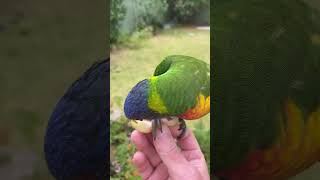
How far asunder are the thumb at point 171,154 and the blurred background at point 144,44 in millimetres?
47

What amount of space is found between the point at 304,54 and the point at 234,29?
0.16 m

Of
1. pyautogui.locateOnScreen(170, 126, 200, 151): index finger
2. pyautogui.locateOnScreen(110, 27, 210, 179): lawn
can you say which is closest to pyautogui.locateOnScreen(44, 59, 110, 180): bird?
pyautogui.locateOnScreen(110, 27, 210, 179): lawn

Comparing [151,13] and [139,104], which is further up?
[151,13]

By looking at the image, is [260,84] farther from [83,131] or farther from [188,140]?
[83,131]

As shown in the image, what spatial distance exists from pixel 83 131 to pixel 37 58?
0.62 ft

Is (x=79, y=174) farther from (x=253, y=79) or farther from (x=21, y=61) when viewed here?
(x=253, y=79)

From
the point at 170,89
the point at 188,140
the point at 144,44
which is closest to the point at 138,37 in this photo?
the point at 144,44

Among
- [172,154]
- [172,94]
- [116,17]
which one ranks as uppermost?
[116,17]

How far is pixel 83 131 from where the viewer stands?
880mm

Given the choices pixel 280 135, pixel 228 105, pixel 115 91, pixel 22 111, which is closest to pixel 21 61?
pixel 22 111

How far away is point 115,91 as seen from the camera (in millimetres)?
895

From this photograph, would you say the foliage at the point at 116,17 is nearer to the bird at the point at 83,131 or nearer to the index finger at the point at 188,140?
the bird at the point at 83,131

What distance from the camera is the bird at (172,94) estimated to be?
85 centimetres

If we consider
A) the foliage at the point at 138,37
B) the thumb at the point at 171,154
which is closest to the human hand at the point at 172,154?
the thumb at the point at 171,154
